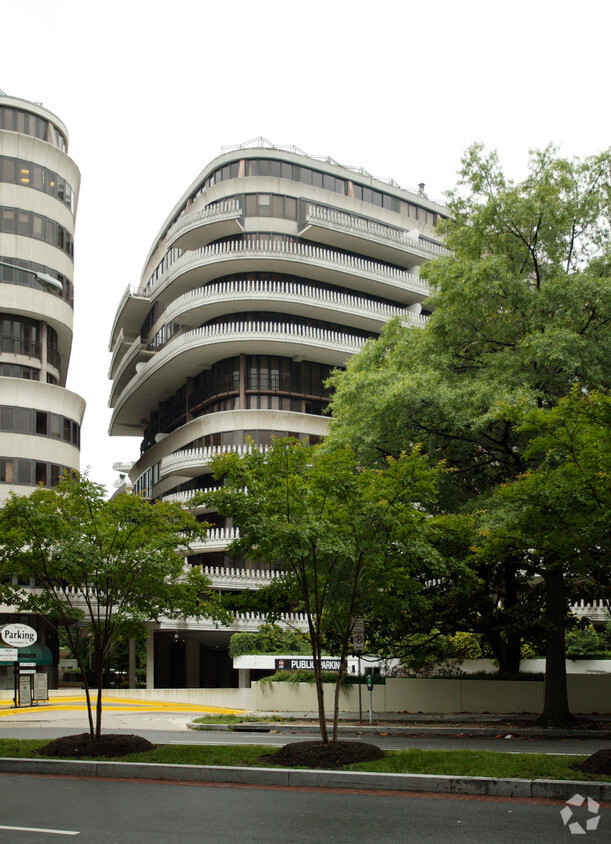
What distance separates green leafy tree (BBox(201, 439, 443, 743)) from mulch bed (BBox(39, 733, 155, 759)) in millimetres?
3402

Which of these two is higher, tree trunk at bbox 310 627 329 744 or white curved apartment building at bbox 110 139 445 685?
white curved apartment building at bbox 110 139 445 685

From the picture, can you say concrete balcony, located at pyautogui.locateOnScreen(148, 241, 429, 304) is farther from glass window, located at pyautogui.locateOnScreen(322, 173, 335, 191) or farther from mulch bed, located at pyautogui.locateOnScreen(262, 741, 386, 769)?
mulch bed, located at pyautogui.locateOnScreen(262, 741, 386, 769)

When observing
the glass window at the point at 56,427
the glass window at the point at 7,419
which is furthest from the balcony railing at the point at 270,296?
the glass window at the point at 7,419

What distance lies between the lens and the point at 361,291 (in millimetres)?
58625

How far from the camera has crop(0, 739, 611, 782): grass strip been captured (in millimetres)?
11531

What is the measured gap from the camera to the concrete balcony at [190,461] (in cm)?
5044

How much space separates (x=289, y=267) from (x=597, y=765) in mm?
45095

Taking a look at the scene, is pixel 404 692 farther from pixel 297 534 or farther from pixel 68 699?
pixel 297 534

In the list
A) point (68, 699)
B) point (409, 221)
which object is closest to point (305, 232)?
point (409, 221)

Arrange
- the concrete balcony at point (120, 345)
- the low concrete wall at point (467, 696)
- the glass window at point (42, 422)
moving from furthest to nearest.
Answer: the concrete balcony at point (120, 345) < the glass window at point (42, 422) < the low concrete wall at point (467, 696)

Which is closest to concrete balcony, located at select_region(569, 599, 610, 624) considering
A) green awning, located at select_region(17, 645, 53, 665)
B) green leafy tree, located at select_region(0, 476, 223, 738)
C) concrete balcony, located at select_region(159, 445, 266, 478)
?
concrete balcony, located at select_region(159, 445, 266, 478)

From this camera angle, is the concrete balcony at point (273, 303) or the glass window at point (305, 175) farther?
the glass window at point (305, 175)

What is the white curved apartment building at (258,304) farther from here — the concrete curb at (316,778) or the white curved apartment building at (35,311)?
the concrete curb at (316,778)

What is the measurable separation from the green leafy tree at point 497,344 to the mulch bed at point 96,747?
30.8ft
